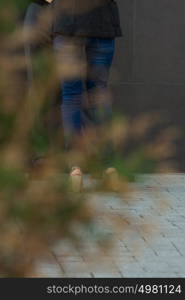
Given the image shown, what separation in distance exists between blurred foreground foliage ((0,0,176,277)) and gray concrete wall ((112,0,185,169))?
5.21 meters

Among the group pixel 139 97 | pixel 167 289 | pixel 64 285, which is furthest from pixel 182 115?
pixel 64 285

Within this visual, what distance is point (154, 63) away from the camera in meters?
7.35

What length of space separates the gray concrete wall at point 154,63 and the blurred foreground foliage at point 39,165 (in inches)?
205

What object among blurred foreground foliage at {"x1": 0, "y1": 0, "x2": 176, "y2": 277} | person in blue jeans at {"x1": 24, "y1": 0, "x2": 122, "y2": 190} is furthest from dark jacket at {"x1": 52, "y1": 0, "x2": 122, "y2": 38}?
blurred foreground foliage at {"x1": 0, "y1": 0, "x2": 176, "y2": 277}

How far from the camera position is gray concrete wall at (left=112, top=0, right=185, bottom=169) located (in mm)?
7254

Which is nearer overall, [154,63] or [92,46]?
[92,46]

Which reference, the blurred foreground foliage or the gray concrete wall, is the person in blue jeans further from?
the blurred foreground foliage

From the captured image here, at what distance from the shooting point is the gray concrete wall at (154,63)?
7254mm

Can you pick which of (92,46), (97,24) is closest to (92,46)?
(92,46)

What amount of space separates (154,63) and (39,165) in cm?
544

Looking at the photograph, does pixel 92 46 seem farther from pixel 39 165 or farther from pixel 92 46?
pixel 39 165

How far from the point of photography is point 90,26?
21.3 feet

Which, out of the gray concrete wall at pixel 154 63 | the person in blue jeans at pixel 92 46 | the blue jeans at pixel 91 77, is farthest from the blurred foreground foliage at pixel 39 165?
the gray concrete wall at pixel 154 63

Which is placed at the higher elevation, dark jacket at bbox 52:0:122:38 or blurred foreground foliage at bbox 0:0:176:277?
blurred foreground foliage at bbox 0:0:176:277
